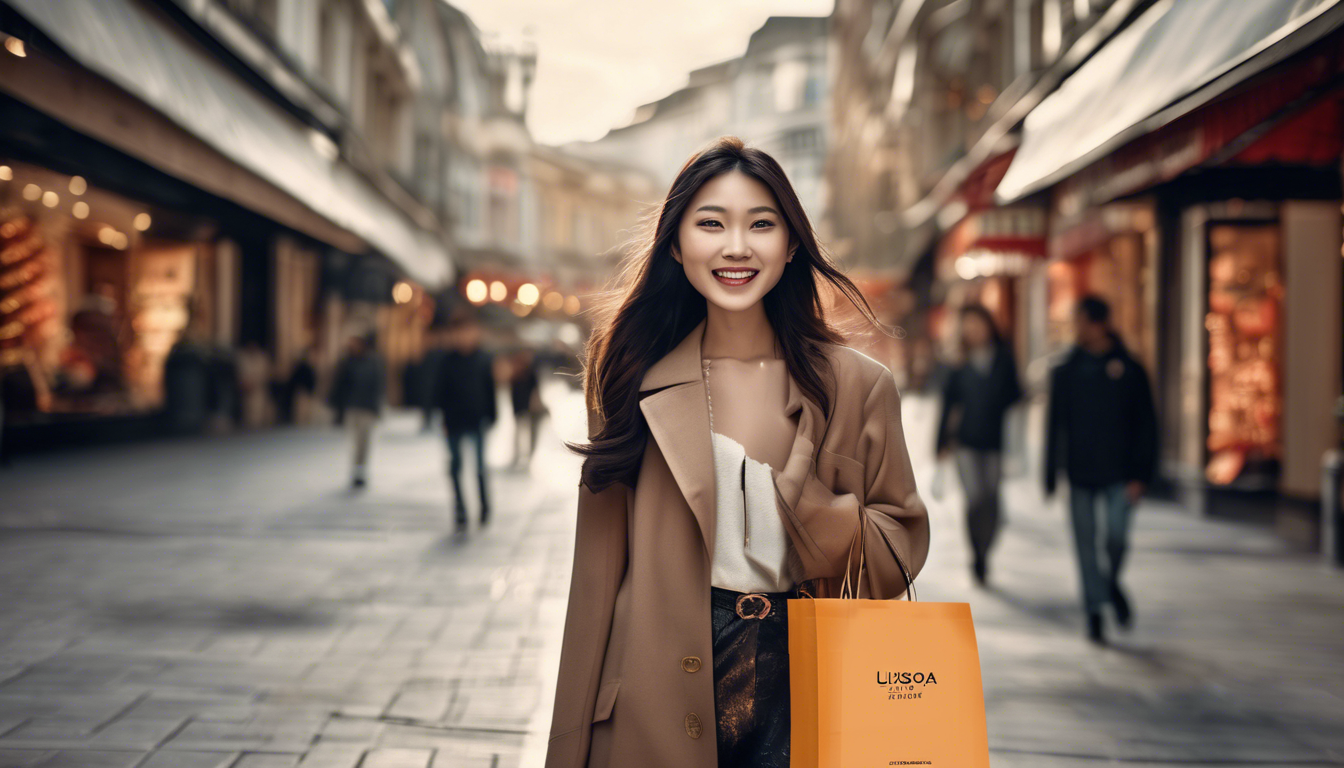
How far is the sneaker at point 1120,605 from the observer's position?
5.48 metres

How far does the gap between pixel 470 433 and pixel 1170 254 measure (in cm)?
766

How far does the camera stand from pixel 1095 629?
17.2 feet

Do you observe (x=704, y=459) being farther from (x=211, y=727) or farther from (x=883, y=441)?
(x=211, y=727)

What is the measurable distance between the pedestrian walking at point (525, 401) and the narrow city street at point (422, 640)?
12.7ft

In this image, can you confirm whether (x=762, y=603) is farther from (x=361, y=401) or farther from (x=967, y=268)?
(x=967, y=268)

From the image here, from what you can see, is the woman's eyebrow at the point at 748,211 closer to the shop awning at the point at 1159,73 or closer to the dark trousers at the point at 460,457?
the shop awning at the point at 1159,73

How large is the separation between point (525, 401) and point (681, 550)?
38.1 ft

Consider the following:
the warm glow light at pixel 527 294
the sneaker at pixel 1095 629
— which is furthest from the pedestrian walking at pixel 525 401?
the sneaker at pixel 1095 629

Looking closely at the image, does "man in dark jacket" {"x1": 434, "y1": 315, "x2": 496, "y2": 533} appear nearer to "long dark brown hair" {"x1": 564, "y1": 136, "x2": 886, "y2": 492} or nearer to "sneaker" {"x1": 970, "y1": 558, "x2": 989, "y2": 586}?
"sneaker" {"x1": 970, "y1": 558, "x2": 989, "y2": 586}

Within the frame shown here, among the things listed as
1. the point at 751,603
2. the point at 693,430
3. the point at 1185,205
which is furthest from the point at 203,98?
the point at 1185,205

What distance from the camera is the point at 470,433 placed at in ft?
28.6

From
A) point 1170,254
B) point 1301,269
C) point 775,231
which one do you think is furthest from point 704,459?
point 1170,254

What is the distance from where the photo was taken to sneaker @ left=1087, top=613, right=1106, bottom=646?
5215mm

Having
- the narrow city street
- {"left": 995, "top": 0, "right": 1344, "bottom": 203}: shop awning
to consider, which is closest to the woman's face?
the narrow city street
